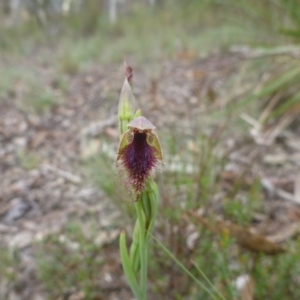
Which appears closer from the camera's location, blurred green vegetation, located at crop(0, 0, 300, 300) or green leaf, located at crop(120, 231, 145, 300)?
green leaf, located at crop(120, 231, 145, 300)

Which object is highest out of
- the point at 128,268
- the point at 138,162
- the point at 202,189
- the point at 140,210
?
the point at 138,162

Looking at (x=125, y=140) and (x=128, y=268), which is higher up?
(x=125, y=140)

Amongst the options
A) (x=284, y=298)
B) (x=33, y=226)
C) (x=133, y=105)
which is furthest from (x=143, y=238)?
(x=33, y=226)

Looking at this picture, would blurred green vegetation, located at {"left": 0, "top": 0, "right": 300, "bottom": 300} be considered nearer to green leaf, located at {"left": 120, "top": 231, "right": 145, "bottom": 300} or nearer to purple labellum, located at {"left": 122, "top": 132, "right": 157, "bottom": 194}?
green leaf, located at {"left": 120, "top": 231, "right": 145, "bottom": 300}

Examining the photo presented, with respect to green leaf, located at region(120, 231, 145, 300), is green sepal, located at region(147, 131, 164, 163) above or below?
above

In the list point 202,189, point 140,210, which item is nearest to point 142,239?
point 140,210

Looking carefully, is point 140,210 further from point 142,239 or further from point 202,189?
point 202,189

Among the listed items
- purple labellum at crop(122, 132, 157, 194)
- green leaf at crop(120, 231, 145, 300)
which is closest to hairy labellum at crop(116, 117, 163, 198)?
purple labellum at crop(122, 132, 157, 194)

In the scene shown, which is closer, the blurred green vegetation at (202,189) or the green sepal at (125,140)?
the green sepal at (125,140)

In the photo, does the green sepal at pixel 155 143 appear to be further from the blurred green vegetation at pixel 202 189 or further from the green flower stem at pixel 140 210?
the blurred green vegetation at pixel 202 189

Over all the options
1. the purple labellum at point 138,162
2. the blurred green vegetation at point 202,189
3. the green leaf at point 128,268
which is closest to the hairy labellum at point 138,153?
the purple labellum at point 138,162
